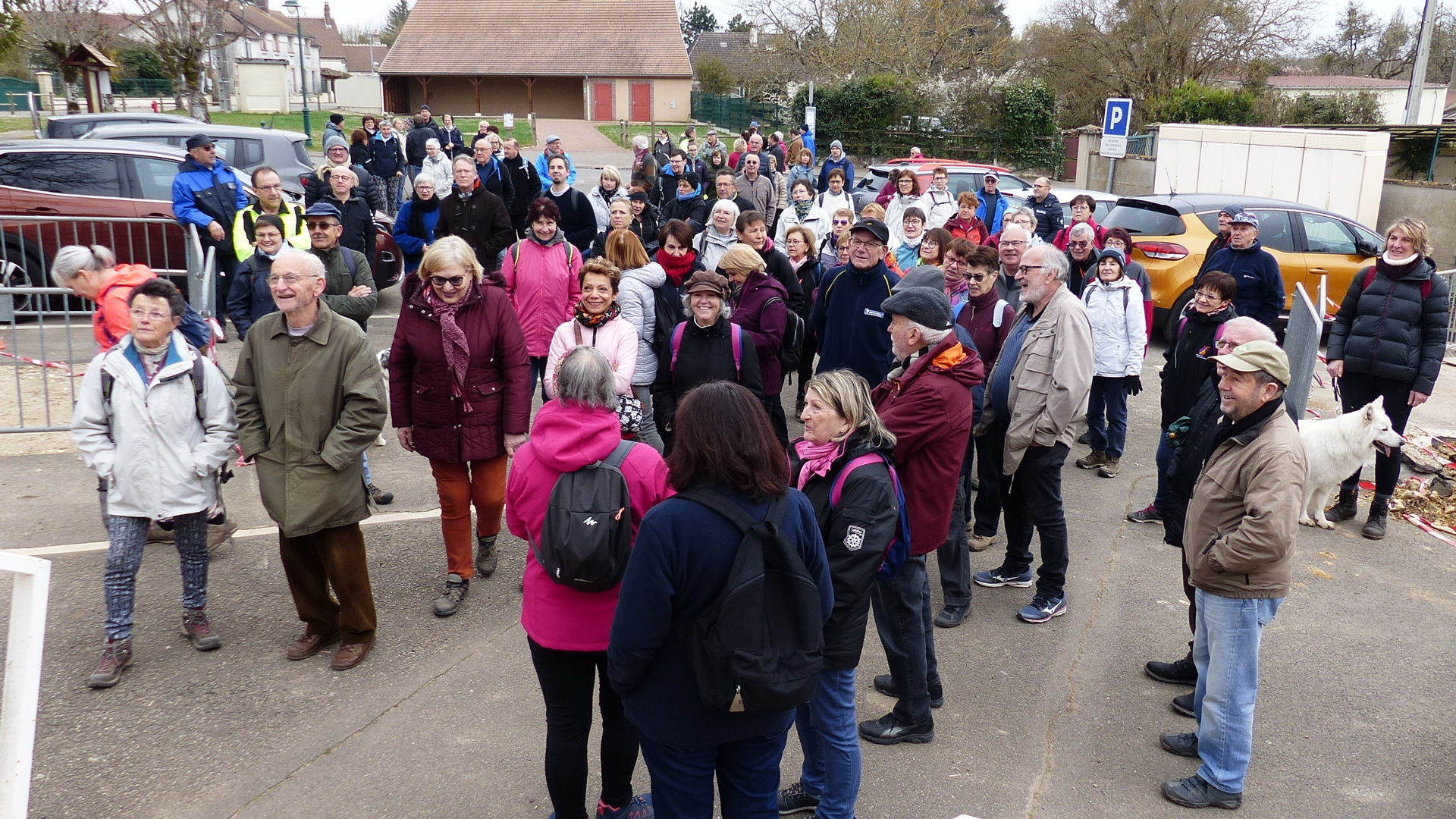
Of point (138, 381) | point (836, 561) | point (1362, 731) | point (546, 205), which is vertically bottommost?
point (1362, 731)

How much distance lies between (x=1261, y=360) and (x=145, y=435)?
4.38m

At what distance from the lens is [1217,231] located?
11352 mm

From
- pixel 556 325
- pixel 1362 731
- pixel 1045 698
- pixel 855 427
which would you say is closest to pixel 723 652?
pixel 855 427

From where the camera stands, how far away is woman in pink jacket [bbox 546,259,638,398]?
17.3ft

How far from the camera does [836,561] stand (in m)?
3.23

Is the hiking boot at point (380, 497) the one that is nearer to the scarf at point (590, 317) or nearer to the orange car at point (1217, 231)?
the scarf at point (590, 317)

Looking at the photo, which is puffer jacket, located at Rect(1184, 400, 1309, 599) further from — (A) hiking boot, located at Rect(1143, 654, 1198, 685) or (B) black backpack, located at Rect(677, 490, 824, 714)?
(B) black backpack, located at Rect(677, 490, 824, 714)

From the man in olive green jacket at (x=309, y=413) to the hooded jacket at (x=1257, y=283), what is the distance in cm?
592

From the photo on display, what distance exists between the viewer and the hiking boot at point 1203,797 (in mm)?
3746

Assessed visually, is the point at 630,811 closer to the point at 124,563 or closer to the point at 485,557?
the point at 485,557

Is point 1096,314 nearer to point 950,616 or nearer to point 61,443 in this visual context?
point 950,616

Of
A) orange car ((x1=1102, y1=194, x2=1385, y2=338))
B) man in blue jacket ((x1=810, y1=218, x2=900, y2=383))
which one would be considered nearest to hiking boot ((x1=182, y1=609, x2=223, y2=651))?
man in blue jacket ((x1=810, y1=218, x2=900, y2=383))

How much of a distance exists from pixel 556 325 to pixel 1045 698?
372 centimetres

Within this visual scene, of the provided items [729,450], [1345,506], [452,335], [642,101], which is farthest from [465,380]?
[642,101]
